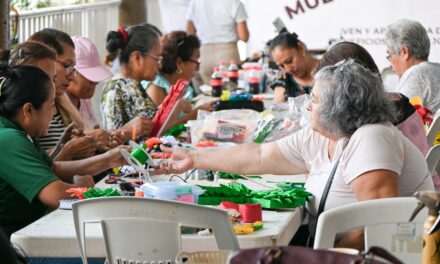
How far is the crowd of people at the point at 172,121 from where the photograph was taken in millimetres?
3721

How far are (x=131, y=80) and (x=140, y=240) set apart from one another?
11.0 ft

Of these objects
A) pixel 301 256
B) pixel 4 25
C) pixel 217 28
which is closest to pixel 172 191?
pixel 301 256

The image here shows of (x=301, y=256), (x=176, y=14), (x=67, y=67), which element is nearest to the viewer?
(x=301, y=256)

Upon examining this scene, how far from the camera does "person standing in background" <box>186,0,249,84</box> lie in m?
10.8

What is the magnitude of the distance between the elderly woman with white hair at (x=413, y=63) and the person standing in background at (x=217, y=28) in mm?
4136

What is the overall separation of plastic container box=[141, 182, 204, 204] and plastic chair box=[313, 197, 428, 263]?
719mm

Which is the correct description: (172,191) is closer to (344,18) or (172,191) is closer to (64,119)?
(64,119)

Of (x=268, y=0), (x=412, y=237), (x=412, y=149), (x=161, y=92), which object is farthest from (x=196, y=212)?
(x=268, y=0)

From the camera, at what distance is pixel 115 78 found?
644cm

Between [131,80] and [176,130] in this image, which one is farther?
[131,80]

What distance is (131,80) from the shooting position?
6.39m

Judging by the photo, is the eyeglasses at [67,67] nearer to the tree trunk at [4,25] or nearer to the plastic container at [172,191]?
the tree trunk at [4,25]

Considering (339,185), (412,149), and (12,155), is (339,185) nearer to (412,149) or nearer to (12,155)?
(412,149)

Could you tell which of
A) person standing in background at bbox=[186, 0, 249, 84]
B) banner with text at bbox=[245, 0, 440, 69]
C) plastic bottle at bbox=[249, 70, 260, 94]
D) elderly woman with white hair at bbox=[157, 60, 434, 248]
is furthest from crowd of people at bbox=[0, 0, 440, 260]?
person standing in background at bbox=[186, 0, 249, 84]
